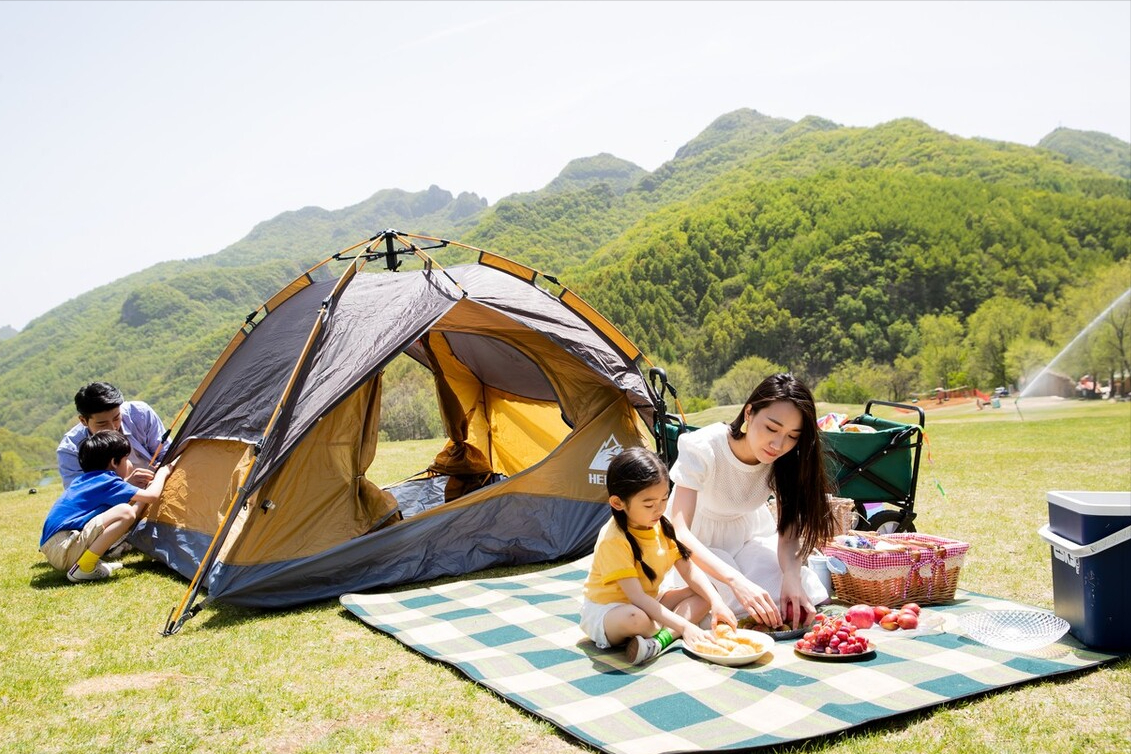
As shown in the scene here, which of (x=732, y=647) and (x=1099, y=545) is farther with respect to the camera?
(x=732, y=647)

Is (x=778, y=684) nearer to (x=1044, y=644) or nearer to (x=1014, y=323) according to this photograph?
A: (x=1044, y=644)

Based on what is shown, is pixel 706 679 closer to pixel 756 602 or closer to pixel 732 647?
pixel 732 647

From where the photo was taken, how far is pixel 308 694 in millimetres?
3088

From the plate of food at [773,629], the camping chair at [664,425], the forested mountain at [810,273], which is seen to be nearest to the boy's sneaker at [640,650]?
the plate of food at [773,629]

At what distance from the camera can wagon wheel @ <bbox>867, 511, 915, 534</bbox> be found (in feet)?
15.4

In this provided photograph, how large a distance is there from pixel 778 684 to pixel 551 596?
5.28 feet

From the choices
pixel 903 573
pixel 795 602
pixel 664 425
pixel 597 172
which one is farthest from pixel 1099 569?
pixel 597 172

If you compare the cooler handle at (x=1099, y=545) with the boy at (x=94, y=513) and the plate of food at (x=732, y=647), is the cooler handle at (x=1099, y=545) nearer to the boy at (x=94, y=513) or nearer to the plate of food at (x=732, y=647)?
the plate of food at (x=732, y=647)

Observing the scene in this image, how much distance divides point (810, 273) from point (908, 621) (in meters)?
44.2

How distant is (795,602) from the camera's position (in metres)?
3.46

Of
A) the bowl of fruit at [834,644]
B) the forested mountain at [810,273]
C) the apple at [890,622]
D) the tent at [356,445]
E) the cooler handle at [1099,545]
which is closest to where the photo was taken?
the cooler handle at [1099,545]

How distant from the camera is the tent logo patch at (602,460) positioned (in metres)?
5.38

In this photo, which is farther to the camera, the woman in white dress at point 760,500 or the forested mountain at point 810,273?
the forested mountain at point 810,273

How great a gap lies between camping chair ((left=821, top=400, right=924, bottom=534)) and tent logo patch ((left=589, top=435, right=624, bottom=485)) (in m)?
1.33
